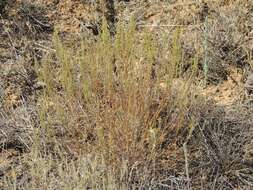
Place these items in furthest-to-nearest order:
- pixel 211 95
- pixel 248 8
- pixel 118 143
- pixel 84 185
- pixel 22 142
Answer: pixel 248 8 < pixel 211 95 < pixel 22 142 < pixel 118 143 < pixel 84 185

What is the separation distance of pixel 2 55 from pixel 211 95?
1.19 metres

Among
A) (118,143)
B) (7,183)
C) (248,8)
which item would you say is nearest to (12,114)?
(7,183)

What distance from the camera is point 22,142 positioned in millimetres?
2641

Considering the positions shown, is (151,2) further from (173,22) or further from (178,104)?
(178,104)

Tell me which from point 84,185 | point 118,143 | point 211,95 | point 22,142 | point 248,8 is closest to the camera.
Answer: point 84,185

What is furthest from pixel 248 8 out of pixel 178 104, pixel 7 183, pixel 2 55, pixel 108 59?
pixel 7 183

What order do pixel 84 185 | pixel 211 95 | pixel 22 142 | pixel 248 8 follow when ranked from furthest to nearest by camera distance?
pixel 248 8
pixel 211 95
pixel 22 142
pixel 84 185

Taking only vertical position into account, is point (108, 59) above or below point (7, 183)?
above

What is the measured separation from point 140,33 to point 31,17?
670mm

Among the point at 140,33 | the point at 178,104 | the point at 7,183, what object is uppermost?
the point at 140,33

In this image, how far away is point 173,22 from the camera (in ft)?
10.7

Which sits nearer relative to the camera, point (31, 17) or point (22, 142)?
point (22, 142)

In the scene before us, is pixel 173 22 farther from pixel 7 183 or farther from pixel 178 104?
pixel 7 183

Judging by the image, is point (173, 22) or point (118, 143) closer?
point (118, 143)
